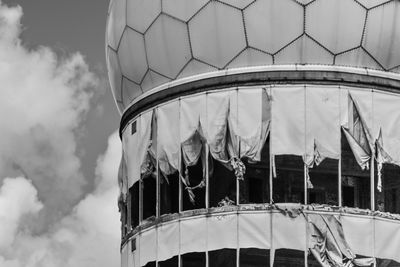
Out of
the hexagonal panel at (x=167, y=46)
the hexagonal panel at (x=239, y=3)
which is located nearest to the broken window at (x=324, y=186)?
the hexagonal panel at (x=167, y=46)

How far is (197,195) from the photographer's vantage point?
4422cm

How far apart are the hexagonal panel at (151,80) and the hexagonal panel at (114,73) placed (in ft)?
5.21

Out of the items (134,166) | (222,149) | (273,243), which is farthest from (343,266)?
(134,166)

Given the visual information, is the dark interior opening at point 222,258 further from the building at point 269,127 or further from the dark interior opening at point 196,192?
the dark interior opening at point 196,192

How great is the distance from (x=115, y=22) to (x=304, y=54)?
7.40 metres

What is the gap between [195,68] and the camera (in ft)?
140

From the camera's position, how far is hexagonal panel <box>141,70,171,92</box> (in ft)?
143

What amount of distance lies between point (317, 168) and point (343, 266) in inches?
161

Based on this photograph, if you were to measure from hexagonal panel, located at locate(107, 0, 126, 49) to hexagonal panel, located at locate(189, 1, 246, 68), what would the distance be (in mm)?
3408

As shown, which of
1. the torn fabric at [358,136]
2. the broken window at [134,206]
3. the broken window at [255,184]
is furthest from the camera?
the broken window at [134,206]

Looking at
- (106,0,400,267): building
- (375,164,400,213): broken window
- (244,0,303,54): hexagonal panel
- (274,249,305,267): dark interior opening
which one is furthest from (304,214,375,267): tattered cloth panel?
(244,0,303,54): hexagonal panel

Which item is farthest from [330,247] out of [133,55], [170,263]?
[133,55]

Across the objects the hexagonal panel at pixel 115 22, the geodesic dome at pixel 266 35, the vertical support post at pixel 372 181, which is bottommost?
the vertical support post at pixel 372 181

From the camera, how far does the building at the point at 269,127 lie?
4128cm
